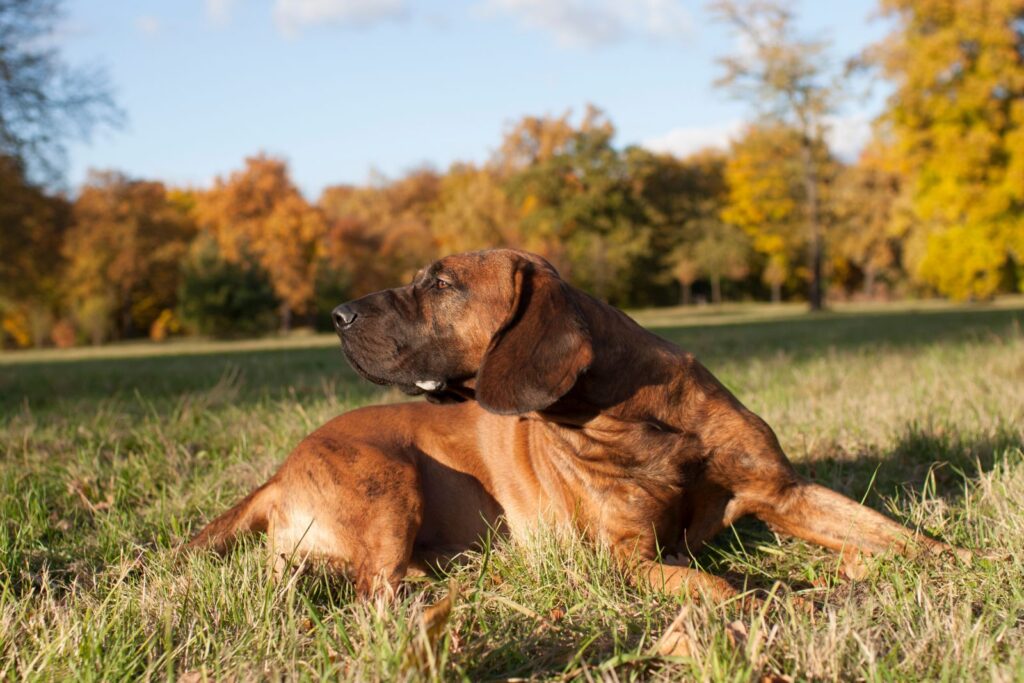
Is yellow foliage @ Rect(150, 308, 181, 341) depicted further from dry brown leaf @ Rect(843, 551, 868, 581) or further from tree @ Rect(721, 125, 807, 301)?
dry brown leaf @ Rect(843, 551, 868, 581)

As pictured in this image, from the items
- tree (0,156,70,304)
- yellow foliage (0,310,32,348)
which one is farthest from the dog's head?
yellow foliage (0,310,32,348)

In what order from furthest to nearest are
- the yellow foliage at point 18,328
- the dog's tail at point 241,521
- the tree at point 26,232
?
the yellow foliage at point 18,328 < the tree at point 26,232 < the dog's tail at point 241,521

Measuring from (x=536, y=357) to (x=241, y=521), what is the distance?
154 centimetres

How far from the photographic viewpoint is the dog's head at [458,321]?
296 centimetres

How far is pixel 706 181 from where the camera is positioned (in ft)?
195

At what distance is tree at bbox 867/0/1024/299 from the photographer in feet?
73.7

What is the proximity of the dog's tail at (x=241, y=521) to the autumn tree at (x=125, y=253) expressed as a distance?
4580 cm

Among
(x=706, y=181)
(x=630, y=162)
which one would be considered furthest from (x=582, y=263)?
(x=706, y=181)

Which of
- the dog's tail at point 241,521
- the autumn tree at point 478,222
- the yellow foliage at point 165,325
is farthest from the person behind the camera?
the yellow foliage at point 165,325

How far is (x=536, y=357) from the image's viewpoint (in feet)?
9.46

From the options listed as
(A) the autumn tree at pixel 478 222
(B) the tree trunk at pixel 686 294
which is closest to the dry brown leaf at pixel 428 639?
(A) the autumn tree at pixel 478 222

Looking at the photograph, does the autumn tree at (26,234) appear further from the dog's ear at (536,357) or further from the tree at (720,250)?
the tree at (720,250)

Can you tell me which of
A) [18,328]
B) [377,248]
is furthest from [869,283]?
[18,328]

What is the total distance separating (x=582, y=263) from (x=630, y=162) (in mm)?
9137
